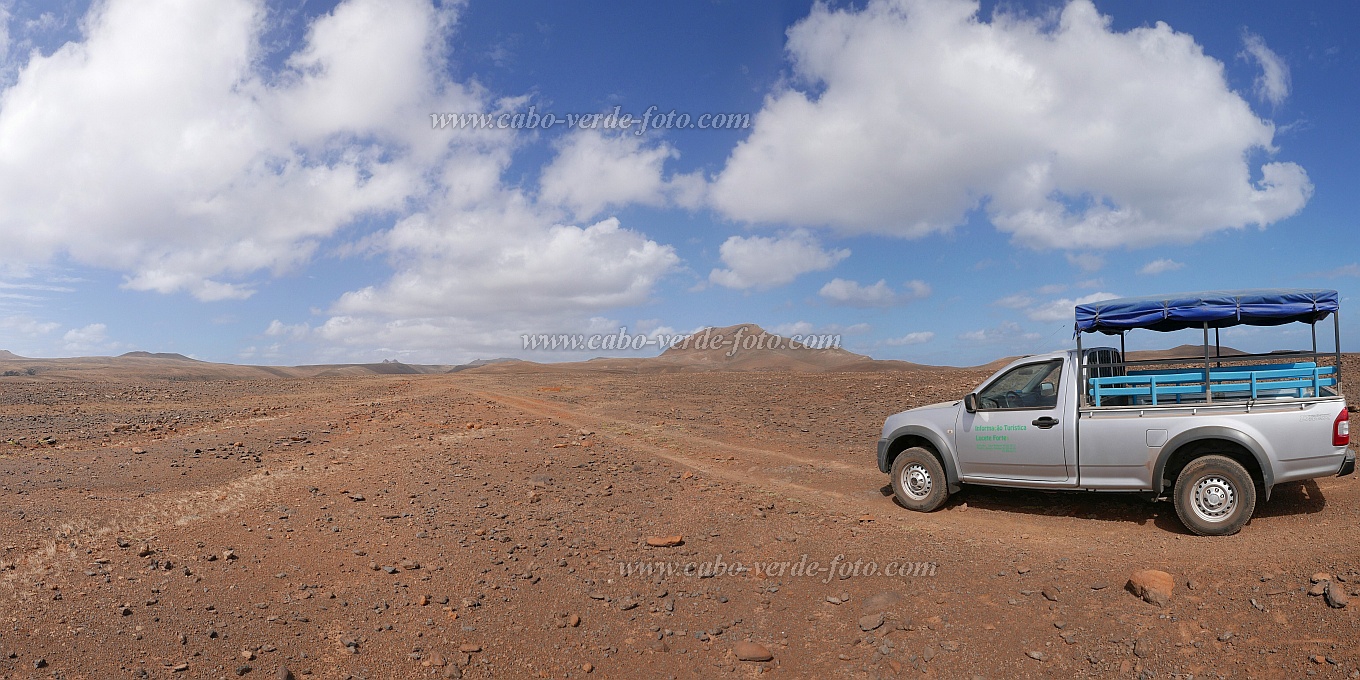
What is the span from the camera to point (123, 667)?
17.3 feet

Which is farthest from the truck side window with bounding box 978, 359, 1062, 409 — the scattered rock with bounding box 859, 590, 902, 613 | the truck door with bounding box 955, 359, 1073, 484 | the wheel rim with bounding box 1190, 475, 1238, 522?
the scattered rock with bounding box 859, 590, 902, 613

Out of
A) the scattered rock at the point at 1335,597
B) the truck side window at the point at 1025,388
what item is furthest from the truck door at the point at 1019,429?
the scattered rock at the point at 1335,597

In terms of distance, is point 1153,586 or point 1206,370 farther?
point 1206,370

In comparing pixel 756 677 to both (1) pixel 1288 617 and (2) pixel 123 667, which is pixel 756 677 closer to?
(1) pixel 1288 617

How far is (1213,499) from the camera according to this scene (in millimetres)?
7340

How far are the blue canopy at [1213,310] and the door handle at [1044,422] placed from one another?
3.51 ft

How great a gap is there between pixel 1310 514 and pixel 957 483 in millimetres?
3385

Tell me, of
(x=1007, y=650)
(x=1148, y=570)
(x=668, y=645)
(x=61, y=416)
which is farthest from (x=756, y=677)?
(x=61, y=416)

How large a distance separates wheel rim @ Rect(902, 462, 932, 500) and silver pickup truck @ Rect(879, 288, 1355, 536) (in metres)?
0.01

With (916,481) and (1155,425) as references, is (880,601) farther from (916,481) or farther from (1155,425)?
(1155,425)

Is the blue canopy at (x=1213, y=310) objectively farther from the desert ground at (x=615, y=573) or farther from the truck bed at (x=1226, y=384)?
the desert ground at (x=615, y=573)

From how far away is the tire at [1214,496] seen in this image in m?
7.20

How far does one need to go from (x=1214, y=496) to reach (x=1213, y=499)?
0.10ft

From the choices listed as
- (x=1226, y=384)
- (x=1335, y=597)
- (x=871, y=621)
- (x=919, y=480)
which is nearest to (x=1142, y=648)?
(x=1335, y=597)
